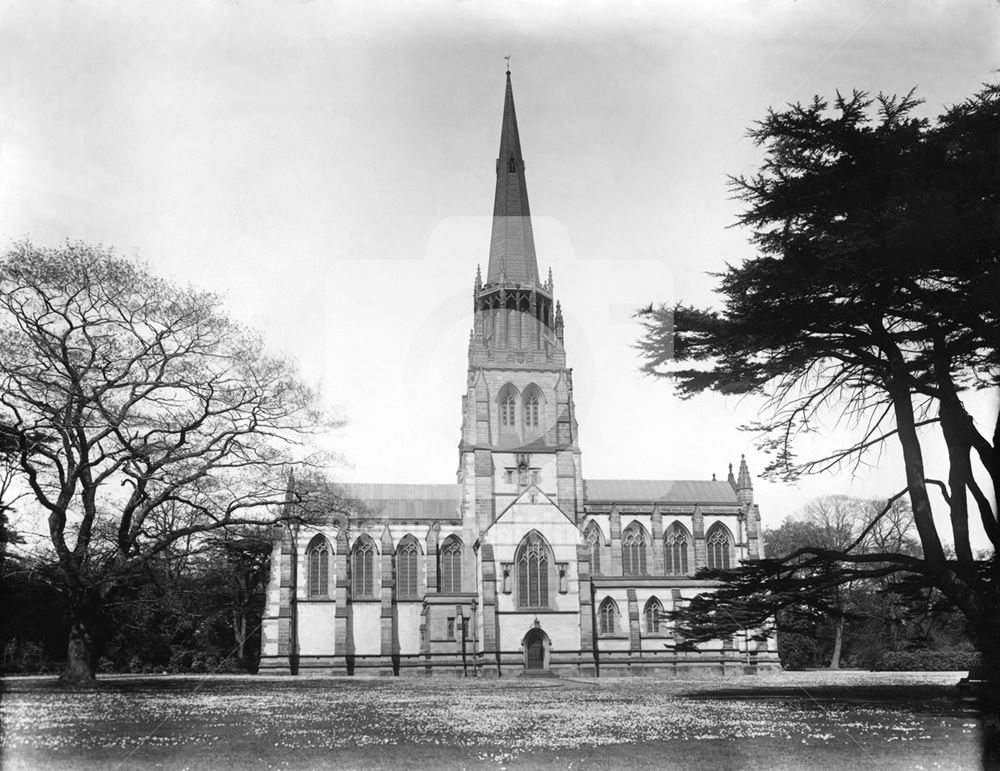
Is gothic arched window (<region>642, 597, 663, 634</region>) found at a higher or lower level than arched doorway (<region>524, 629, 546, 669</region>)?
higher

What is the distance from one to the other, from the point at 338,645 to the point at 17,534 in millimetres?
28414

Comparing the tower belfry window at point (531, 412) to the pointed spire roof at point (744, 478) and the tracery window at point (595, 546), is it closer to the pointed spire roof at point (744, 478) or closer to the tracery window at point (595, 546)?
the tracery window at point (595, 546)

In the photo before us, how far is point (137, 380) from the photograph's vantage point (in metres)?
22.3

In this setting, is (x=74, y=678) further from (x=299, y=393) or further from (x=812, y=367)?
(x=812, y=367)

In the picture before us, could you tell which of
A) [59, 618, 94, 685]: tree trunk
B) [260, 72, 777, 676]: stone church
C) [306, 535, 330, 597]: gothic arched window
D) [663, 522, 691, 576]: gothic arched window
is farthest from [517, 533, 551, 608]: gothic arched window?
[59, 618, 94, 685]: tree trunk

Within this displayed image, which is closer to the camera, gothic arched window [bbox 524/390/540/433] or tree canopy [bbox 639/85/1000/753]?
tree canopy [bbox 639/85/1000/753]

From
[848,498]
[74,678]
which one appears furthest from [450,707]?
[848,498]

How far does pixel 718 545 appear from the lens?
53.9 metres

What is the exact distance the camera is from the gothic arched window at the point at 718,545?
53656 millimetres

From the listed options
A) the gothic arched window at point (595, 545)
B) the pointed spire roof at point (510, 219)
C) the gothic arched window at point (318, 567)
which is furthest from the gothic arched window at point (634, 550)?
the gothic arched window at point (318, 567)

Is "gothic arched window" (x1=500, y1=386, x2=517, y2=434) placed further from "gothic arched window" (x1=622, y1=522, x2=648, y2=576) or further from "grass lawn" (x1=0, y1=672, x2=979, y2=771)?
"grass lawn" (x1=0, y1=672, x2=979, y2=771)

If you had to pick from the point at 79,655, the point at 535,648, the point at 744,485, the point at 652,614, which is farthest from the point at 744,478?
the point at 79,655

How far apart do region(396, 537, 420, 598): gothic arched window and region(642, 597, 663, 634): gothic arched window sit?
42.0 feet

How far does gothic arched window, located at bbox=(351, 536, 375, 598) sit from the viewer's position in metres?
50.8
